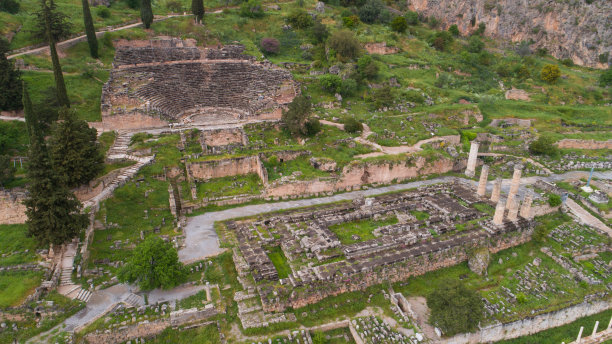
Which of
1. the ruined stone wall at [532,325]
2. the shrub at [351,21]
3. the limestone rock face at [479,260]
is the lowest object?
the ruined stone wall at [532,325]

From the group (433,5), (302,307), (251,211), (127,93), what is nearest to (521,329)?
(302,307)

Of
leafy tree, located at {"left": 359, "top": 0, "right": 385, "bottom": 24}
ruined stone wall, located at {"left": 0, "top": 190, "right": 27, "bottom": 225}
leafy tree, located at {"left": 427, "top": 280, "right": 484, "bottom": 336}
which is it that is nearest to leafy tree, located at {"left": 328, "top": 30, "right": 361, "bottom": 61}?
leafy tree, located at {"left": 359, "top": 0, "right": 385, "bottom": 24}

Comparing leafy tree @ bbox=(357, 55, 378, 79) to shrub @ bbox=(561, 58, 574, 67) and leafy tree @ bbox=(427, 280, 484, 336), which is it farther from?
leafy tree @ bbox=(427, 280, 484, 336)

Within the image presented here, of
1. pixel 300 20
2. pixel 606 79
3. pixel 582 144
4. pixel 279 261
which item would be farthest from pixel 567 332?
pixel 300 20

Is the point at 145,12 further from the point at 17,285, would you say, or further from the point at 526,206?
the point at 526,206

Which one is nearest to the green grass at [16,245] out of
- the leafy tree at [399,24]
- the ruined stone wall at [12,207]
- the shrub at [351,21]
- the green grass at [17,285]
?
the ruined stone wall at [12,207]

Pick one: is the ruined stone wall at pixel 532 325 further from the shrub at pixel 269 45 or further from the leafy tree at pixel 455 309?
the shrub at pixel 269 45

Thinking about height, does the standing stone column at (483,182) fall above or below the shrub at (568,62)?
below
